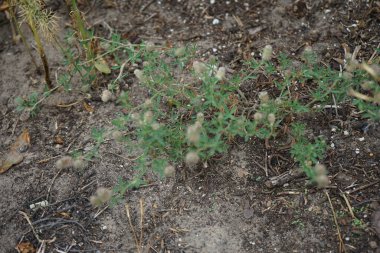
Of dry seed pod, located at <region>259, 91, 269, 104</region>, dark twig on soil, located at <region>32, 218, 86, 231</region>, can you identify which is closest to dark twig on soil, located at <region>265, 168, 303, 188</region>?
dry seed pod, located at <region>259, 91, 269, 104</region>

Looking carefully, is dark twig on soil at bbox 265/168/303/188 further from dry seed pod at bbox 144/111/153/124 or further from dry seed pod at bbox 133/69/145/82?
dry seed pod at bbox 133/69/145/82

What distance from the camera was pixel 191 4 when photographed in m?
3.99

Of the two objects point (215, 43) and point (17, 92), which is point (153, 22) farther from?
point (17, 92)

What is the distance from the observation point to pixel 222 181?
117 inches

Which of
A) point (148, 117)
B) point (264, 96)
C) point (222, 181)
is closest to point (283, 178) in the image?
point (222, 181)

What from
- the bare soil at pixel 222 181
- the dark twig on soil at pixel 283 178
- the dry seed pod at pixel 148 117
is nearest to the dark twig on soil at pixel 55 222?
the bare soil at pixel 222 181

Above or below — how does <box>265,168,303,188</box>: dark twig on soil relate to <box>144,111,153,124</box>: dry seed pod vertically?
below

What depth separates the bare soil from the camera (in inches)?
108

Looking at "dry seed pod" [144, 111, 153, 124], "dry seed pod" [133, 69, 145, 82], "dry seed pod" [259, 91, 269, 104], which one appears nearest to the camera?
"dry seed pod" [144, 111, 153, 124]

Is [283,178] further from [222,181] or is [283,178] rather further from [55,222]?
[55,222]

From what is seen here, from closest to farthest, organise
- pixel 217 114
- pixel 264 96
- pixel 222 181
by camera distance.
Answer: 1. pixel 264 96
2. pixel 217 114
3. pixel 222 181

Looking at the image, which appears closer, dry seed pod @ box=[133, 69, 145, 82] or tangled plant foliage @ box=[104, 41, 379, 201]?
tangled plant foliage @ box=[104, 41, 379, 201]

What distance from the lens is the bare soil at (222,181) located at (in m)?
2.75

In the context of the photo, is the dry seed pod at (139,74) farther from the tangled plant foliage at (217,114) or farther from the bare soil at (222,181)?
the bare soil at (222,181)
